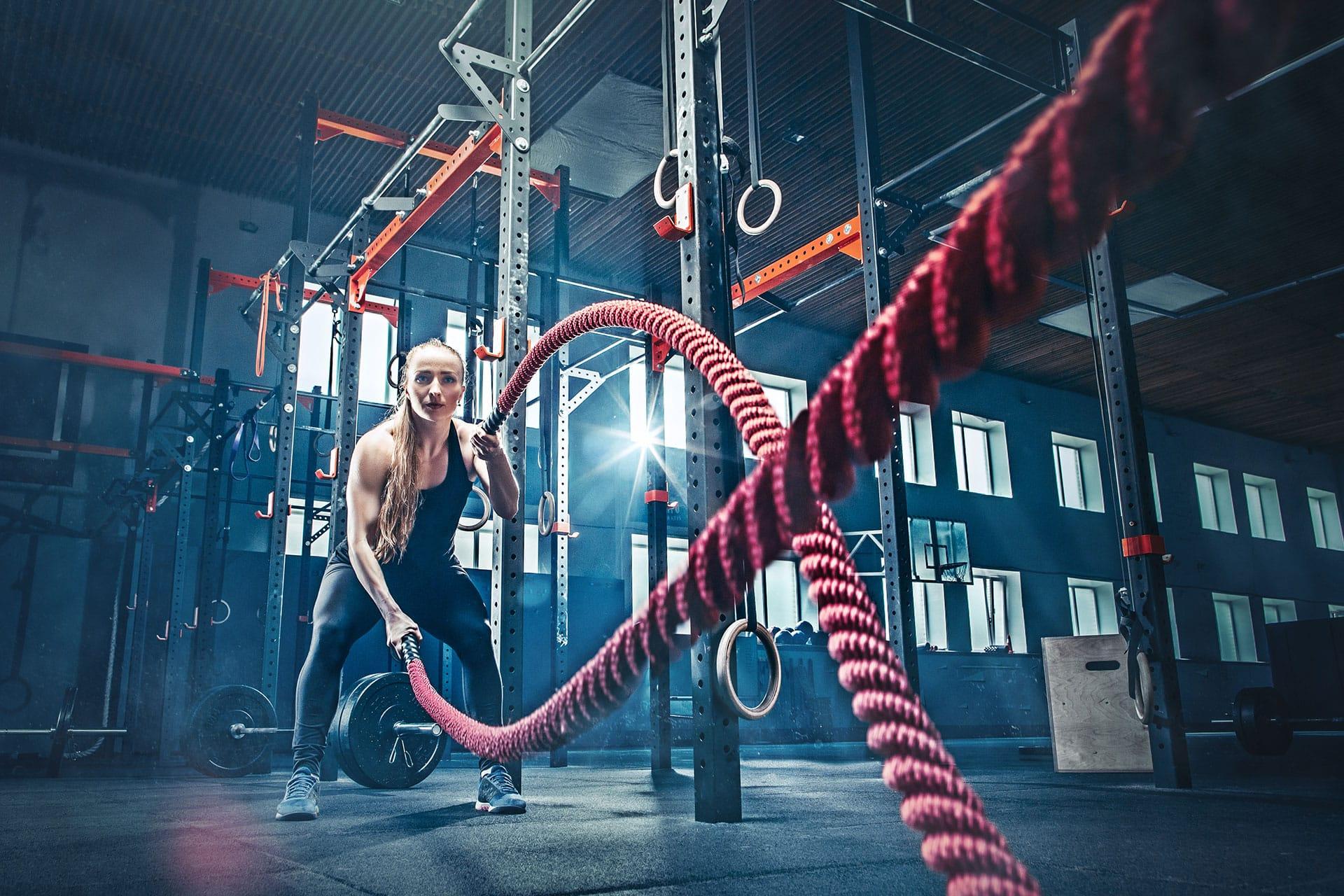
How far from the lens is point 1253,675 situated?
1319 centimetres

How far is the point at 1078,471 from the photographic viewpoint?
539 inches

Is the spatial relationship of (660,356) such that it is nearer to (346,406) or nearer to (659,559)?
(659,559)

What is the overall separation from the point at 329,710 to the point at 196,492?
5.53 m

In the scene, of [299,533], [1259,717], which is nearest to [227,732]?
[299,533]

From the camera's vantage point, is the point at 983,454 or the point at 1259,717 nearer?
the point at 1259,717

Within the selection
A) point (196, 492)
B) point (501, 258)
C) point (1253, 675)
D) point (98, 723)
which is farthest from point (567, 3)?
point (1253, 675)

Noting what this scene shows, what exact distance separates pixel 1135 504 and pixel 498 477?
2367 mm

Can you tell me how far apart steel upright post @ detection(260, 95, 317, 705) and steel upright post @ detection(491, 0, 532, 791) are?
2.42 meters

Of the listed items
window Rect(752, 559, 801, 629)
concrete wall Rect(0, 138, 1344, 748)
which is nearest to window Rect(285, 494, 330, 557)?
concrete wall Rect(0, 138, 1344, 748)

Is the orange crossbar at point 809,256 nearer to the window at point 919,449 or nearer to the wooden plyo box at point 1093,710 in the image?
the wooden plyo box at point 1093,710

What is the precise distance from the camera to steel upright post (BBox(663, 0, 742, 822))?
2180 millimetres

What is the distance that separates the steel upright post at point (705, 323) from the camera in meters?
2.18

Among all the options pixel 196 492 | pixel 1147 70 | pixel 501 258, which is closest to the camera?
pixel 1147 70

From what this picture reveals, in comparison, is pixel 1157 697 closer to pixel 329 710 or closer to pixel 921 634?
pixel 329 710
